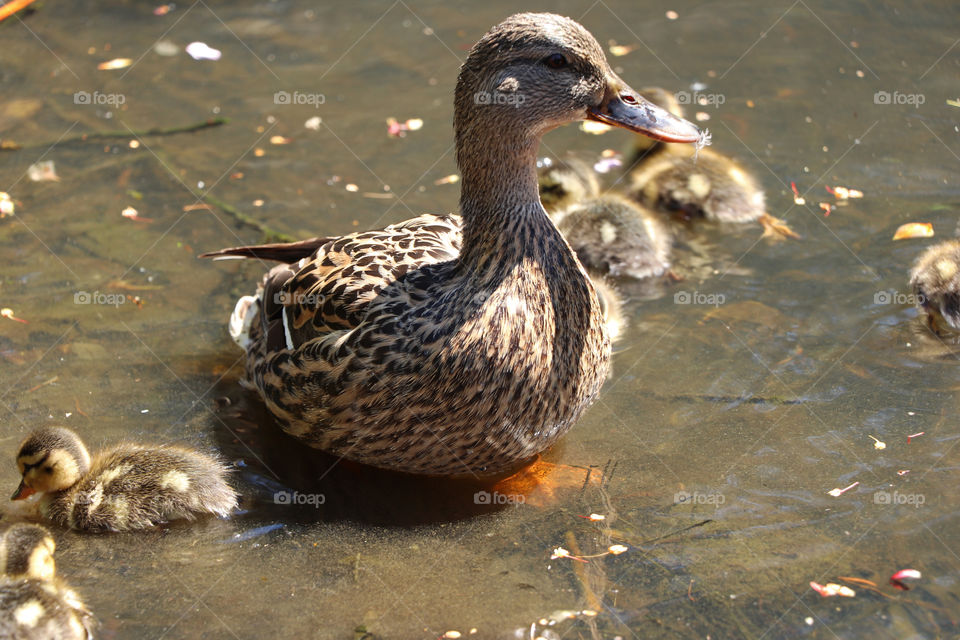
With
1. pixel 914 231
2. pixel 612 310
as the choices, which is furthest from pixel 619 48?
pixel 612 310

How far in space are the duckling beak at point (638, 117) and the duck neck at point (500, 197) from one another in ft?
0.91

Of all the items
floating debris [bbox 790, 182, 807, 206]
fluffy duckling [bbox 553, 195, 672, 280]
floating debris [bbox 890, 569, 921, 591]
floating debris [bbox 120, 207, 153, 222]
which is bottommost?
floating debris [bbox 890, 569, 921, 591]

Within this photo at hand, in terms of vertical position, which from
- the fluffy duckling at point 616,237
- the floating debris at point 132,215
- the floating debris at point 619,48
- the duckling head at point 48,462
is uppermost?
the floating debris at point 132,215

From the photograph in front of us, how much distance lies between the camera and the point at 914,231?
16.9ft

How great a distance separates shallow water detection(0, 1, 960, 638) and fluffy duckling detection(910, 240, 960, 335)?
11 centimetres

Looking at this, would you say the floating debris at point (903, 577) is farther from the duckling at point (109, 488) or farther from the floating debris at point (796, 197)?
the floating debris at point (796, 197)

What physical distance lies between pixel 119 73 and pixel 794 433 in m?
5.26

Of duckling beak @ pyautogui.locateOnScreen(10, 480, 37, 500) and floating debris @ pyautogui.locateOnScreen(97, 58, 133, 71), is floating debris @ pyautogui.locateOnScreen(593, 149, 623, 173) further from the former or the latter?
duckling beak @ pyautogui.locateOnScreen(10, 480, 37, 500)

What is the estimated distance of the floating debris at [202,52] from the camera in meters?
7.02

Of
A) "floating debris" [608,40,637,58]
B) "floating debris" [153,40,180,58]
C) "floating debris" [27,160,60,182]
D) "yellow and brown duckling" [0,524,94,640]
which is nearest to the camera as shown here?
"yellow and brown duckling" [0,524,94,640]

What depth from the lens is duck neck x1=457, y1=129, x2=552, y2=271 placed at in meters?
3.65

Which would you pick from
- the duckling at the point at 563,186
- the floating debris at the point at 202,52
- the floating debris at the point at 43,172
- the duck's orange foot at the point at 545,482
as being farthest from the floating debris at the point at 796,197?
the floating debris at the point at 43,172

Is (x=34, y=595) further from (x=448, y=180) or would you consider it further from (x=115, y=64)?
(x=115, y=64)

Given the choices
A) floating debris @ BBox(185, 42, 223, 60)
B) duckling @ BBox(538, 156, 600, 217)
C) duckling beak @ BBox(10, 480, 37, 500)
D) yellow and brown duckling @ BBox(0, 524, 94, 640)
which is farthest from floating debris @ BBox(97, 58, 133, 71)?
yellow and brown duckling @ BBox(0, 524, 94, 640)
